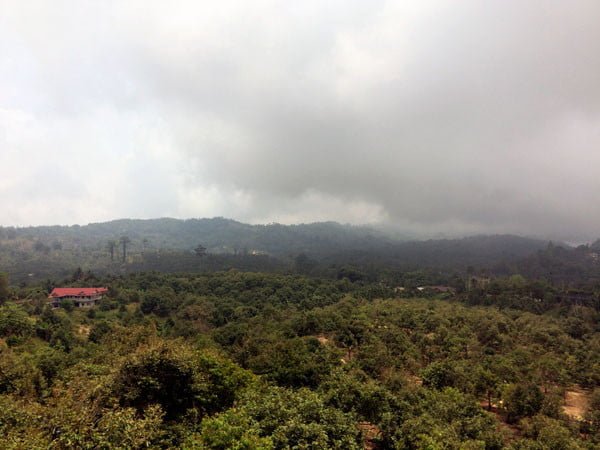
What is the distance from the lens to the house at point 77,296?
206 feet

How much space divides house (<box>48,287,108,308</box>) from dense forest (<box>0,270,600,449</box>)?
390 centimetres

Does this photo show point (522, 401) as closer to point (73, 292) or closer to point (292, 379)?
point (292, 379)

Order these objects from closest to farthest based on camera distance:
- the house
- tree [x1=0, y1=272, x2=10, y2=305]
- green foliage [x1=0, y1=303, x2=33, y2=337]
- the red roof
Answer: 1. green foliage [x1=0, y1=303, x2=33, y2=337]
2. tree [x1=0, y1=272, x2=10, y2=305]
3. the house
4. the red roof

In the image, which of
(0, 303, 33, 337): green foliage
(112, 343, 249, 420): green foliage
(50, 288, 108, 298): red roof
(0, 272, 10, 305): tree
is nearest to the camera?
(112, 343, 249, 420): green foliage

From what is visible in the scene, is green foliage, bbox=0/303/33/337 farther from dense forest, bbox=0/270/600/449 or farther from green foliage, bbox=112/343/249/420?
green foliage, bbox=112/343/249/420

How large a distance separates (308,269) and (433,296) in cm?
5730

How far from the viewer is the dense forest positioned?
42.1 feet

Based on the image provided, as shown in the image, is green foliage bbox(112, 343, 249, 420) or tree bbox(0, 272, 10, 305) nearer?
green foliage bbox(112, 343, 249, 420)

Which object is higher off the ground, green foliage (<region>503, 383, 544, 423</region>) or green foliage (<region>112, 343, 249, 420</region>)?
green foliage (<region>112, 343, 249, 420</region>)

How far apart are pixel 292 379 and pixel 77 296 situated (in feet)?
192

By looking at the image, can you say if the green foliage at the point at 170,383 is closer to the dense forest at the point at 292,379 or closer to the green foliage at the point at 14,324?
the dense forest at the point at 292,379

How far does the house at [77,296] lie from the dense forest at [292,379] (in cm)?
390

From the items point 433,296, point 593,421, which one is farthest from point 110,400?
point 433,296

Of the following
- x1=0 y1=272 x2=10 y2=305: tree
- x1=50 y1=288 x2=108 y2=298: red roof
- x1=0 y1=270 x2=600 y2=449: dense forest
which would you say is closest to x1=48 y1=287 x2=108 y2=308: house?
x1=50 y1=288 x2=108 y2=298: red roof
